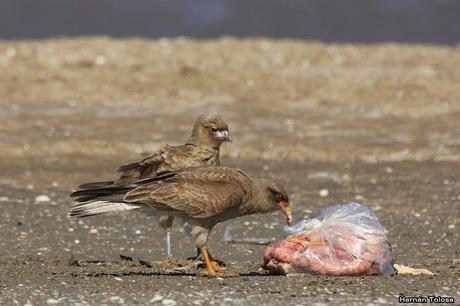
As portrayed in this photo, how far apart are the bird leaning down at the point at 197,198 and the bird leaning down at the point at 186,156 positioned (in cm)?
123

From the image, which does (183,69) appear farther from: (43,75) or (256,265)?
(256,265)

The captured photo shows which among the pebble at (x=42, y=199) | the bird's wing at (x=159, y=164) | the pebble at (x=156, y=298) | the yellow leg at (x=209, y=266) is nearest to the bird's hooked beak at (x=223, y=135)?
the bird's wing at (x=159, y=164)

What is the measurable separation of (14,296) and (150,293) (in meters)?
1.02

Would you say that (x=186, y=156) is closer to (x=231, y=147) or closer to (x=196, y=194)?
(x=196, y=194)

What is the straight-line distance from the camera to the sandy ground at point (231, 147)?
9.80 meters

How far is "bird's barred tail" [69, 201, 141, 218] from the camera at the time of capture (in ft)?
32.7

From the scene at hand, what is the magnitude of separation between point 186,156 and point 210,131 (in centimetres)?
42

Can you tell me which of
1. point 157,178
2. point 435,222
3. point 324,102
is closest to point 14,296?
point 157,178

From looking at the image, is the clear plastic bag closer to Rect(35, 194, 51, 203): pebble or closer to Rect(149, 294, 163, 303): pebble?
Rect(149, 294, 163, 303): pebble

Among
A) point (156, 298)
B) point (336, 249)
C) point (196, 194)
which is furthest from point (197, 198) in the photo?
point (156, 298)

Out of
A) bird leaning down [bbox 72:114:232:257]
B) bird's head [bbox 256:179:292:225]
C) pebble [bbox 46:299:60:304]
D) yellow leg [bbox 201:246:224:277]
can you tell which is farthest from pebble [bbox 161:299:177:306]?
bird leaning down [bbox 72:114:232:257]

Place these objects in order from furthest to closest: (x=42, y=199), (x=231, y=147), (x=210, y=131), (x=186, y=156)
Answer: (x=231, y=147) < (x=42, y=199) < (x=210, y=131) < (x=186, y=156)

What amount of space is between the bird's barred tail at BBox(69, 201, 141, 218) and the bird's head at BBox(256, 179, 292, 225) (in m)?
1.18

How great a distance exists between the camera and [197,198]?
1003cm
